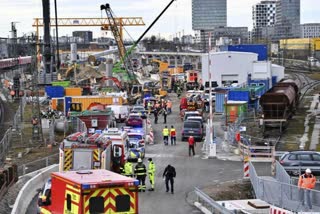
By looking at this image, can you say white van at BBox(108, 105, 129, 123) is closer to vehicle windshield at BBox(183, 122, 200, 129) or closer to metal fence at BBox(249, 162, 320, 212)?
vehicle windshield at BBox(183, 122, 200, 129)

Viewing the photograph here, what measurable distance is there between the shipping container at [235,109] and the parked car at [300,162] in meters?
20.7

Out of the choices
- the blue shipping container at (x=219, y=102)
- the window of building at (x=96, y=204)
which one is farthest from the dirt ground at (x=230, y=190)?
the blue shipping container at (x=219, y=102)

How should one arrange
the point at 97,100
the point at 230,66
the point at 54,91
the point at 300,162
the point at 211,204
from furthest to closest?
the point at 230,66
the point at 54,91
the point at 97,100
the point at 300,162
the point at 211,204

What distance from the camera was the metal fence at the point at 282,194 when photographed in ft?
58.8

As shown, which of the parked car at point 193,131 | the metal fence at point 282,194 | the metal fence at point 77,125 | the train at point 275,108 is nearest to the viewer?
the metal fence at point 282,194

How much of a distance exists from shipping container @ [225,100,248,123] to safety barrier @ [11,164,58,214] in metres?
21.5

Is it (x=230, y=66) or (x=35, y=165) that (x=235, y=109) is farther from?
(x=230, y=66)

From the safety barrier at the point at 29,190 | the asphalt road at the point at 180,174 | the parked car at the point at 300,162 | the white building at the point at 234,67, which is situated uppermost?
the white building at the point at 234,67

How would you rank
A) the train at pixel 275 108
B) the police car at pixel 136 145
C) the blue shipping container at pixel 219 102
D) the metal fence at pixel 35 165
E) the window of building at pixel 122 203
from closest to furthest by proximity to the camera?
the window of building at pixel 122 203 → the metal fence at pixel 35 165 → the police car at pixel 136 145 → the train at pixel 275 108 → the blue shipping container at pixel 219 102

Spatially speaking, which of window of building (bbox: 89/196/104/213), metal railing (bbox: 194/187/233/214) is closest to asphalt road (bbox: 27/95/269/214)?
metal railing (bbox: 194/187/233/214)

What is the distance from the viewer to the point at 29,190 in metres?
24.9

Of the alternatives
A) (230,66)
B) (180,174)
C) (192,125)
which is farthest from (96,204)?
A: (230,66)

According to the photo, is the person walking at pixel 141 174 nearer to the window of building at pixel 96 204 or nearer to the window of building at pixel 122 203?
the window of building at pixel 122 203

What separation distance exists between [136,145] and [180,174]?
18.5 feet
